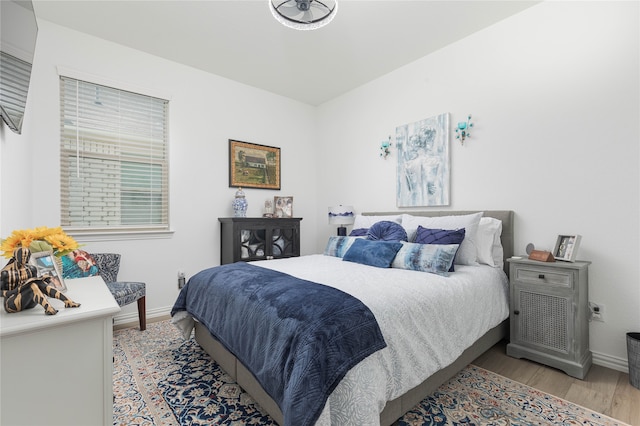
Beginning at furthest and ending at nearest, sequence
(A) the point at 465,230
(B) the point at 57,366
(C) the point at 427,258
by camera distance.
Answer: (A) the point at 465,230 → (C) the point at 427,258 → (B) the point at 57,366

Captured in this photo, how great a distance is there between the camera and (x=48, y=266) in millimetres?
1166

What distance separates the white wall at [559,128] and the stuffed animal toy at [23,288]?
313cm

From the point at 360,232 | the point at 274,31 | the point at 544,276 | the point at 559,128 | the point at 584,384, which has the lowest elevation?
Answer: the point at 584,384

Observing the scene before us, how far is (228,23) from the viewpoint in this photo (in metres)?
2.73

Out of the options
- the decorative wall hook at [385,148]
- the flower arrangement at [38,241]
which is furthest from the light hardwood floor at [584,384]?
the flower arrangement at [38,241]

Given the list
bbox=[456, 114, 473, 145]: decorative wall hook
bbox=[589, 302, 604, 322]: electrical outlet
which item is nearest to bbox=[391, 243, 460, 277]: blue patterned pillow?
bbox=[589, 302, 604, 322]: electrical outlet

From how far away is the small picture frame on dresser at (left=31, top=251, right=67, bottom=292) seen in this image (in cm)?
113

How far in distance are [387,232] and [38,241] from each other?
2.46m

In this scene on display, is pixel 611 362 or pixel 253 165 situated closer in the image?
pixel 611 362

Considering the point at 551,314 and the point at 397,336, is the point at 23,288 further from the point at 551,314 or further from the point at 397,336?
the point at 551,314

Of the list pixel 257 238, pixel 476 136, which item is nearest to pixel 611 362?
pixel 476 136

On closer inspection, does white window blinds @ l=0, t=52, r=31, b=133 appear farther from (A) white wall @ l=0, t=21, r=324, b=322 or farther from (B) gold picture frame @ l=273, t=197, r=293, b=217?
(B) gold picture frame @ l=273, t=197, r=293, b=217

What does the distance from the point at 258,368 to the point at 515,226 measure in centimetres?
246

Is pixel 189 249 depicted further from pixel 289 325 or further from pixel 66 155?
pixel 289 325
